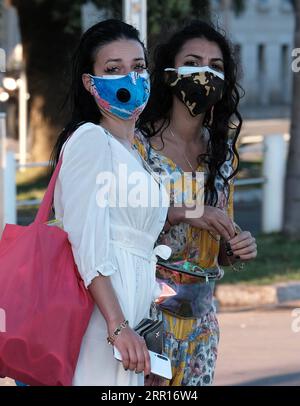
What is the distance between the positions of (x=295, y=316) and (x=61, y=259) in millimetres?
6230

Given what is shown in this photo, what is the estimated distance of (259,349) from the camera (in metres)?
7.93

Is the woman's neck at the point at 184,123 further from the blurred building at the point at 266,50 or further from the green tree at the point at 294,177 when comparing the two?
the blurred building at the point at 266,50

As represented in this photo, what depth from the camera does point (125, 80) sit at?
10.6 ft

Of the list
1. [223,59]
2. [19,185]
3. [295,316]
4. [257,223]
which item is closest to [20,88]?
[19,185]

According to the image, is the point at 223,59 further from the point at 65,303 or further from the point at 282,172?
the point at 282,172

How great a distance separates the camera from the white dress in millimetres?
2977

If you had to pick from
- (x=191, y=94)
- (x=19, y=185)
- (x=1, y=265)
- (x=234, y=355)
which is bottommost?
(x=19, y=185)

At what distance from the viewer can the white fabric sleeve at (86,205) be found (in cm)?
295

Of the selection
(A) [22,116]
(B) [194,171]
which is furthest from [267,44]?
(B) [194,171]

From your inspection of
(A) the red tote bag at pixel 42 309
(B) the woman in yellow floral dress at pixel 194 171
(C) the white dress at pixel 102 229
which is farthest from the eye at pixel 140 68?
(A) the red tote bag at pixel 42 309

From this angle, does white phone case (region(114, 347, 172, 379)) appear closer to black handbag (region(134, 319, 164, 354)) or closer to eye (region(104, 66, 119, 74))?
black handbag (region(134, 319, 164, 354))

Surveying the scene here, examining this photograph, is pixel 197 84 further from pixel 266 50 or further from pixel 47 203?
pixel 266 50

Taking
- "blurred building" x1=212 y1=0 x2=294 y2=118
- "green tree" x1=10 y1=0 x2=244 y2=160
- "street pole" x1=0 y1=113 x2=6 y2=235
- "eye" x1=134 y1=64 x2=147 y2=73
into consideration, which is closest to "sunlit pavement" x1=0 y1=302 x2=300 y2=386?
"street pole" x1=0 y1=113 x2=6 y2=235

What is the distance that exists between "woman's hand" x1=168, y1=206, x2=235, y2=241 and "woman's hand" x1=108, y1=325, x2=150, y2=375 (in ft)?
2.19
